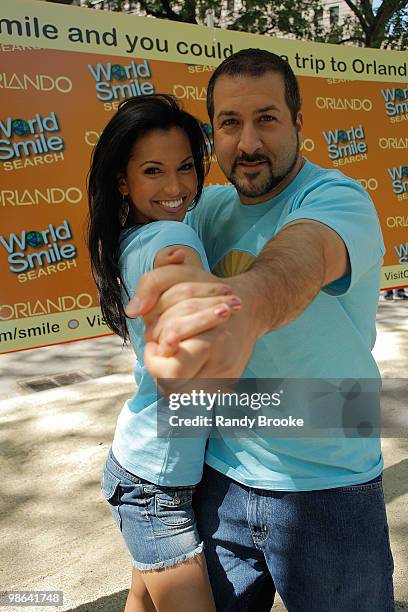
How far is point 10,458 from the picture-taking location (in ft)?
12.6

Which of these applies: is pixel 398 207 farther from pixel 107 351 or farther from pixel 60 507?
pixel 107 351

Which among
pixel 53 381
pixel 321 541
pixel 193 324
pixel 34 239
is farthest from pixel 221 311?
pixel 53 381

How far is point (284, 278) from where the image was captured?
3.52ft

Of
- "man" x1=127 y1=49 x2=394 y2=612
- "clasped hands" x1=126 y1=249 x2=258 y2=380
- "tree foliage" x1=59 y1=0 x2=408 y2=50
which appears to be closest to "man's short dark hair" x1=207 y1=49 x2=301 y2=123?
"man" x1=127 y1=49 x2=394 y2=612

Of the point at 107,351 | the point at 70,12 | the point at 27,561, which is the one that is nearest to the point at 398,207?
the point at 70,12

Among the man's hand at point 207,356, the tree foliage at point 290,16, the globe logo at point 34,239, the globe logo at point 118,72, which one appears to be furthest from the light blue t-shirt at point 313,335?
the tree foliage at point 290,16

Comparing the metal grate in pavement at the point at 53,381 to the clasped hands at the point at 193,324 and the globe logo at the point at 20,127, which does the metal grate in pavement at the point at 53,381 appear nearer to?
the globe logo at the point at 20,127

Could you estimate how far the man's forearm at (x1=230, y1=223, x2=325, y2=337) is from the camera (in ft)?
3.16

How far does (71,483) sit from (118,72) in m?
2.17

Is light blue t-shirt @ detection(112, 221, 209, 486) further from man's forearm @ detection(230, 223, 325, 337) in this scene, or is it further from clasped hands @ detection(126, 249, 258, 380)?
clasped hands @ detection(126, 249, 258, 380)

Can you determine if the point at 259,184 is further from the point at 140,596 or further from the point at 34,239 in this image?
the point at 34,239
